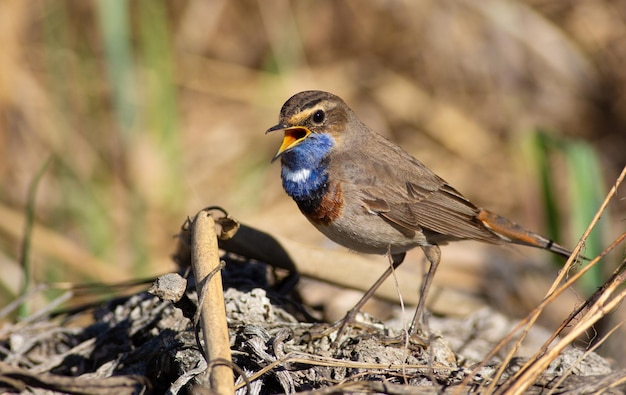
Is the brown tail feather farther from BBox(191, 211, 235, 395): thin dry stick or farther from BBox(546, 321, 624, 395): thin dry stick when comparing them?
BBox(191, 211, 235, 395): thin dry stick

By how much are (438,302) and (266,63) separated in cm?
493

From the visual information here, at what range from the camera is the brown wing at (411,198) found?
4.82 meters

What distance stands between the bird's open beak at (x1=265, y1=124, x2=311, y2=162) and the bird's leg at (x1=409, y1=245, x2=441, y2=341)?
0.99 metres

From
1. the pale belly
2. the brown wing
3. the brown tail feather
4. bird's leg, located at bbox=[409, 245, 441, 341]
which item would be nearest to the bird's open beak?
the brown wing

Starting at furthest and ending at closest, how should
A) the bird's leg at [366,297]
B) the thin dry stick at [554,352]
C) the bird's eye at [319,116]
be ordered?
the bird's eye at [319,116]
the bird's leg at [366,297]
the thin dry stick at [554,352]

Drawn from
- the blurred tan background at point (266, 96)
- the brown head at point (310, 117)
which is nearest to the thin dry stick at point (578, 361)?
the brown head at point (310, 117)

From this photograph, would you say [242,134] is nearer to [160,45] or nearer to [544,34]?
[160,45]

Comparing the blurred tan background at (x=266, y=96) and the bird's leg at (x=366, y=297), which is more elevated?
the blurred tan background at (x=266, y=96)

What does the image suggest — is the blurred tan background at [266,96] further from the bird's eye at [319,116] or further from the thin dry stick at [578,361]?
the thin dry stick at [578,361]

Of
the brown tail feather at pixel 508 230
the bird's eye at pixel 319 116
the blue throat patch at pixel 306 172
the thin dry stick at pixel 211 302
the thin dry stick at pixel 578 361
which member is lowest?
the thin dry stick at pixel 578 361

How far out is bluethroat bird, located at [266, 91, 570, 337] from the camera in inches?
185

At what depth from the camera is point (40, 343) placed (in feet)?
14.8

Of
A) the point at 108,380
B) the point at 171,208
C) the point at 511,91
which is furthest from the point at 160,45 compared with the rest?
the point at 108,380

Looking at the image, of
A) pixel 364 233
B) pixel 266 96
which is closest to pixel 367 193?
pixel 364 233
